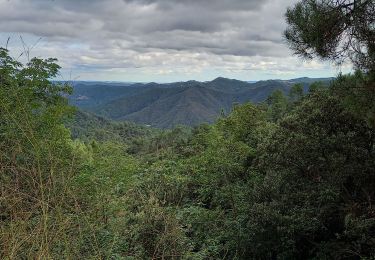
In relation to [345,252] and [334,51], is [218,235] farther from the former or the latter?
[334,51]

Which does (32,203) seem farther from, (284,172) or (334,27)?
(284,172)

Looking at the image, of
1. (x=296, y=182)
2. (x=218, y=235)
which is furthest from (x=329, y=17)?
(x=218, y=235)

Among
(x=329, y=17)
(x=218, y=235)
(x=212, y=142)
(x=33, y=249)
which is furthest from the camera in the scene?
(x=212, y=142)

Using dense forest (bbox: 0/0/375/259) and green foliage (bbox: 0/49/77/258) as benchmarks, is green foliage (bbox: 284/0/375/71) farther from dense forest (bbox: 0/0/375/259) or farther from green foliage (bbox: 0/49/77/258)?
green foliage (bbox: 0/49/77/258)

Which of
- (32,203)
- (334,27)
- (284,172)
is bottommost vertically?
(284,172)

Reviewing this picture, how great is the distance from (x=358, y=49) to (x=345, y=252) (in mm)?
7370

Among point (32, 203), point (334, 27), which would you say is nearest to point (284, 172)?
point (334, 27)

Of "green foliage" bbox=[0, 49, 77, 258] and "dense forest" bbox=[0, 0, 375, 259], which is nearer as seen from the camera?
"green foliage" bbox=[0, 49, 77, 258]

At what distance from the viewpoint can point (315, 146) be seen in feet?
38.3

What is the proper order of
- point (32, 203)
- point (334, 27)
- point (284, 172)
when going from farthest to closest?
point (284, 172) < point (334, 27) < point (32, 203)

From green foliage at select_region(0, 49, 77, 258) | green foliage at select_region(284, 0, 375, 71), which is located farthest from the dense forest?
green foliage at select_region(0, 49, 77, 258)

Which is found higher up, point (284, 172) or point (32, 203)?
point (32, 203)

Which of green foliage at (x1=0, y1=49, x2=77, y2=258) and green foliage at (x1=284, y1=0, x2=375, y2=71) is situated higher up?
green foliage at (x1=284, y1=0, x2=375, y2=71)

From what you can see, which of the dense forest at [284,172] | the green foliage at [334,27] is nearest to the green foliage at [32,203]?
the dense forest at [284,172]
